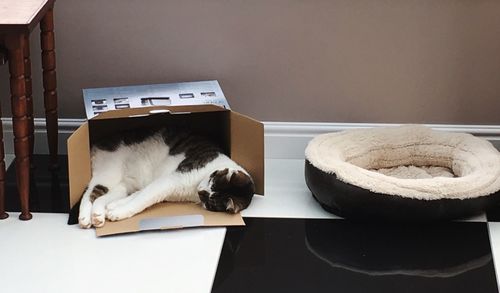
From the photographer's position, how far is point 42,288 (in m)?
1.98

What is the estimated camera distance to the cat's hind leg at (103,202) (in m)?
2.23

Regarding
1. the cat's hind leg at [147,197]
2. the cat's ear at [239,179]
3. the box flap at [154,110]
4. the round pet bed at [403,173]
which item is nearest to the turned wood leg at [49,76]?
the box flap at [154,110]

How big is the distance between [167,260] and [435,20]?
1150 millimetres

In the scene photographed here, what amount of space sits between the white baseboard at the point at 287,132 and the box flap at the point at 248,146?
0.98 feet

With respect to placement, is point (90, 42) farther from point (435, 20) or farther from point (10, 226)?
point (435, 20)

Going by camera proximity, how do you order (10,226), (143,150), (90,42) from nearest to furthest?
(10,226)
(143,150)
(90,42)

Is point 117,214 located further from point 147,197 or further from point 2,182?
point 2,182

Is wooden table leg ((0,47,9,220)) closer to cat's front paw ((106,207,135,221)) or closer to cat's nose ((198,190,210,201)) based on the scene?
cat's front paw ((106,207,135,221))

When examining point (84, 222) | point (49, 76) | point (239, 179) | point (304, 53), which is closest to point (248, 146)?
point (239, 179)

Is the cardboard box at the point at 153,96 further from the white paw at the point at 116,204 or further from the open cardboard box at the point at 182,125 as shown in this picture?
the white paw at the point at 116,204

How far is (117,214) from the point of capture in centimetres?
225

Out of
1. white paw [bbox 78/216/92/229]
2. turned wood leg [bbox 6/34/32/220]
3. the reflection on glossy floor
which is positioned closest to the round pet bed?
the reflection on glossy floor

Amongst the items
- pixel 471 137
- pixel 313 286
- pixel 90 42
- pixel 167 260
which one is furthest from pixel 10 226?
pixel 471 137

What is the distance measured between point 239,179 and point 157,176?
0.94 feet
